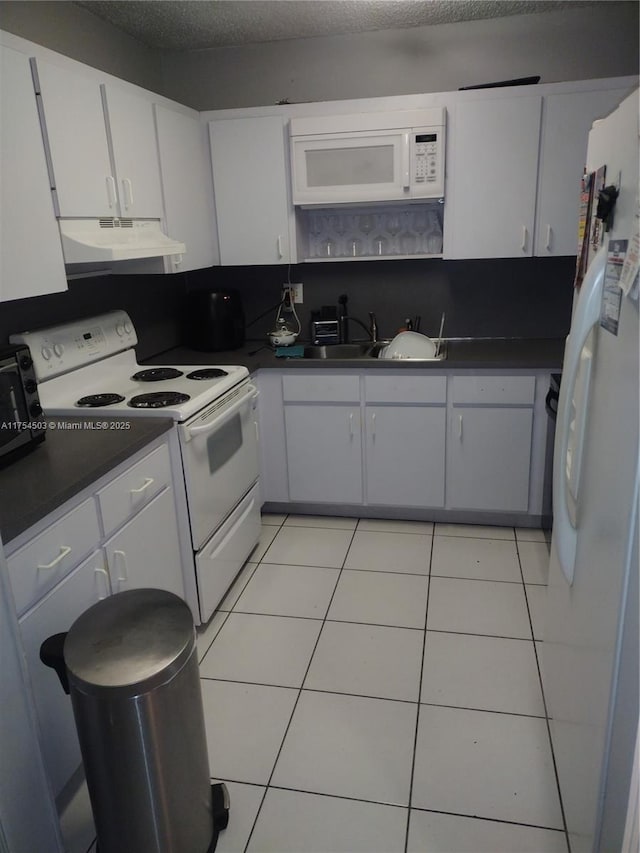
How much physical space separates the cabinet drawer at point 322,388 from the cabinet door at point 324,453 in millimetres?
44

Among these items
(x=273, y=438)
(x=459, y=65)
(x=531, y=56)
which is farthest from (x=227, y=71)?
(x=273, y=438)

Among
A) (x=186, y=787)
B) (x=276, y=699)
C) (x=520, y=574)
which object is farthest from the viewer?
(x=520, y=574)

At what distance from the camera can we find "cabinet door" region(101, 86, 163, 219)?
237 cm

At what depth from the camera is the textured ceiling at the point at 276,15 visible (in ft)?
9.05

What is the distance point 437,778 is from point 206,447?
136cm

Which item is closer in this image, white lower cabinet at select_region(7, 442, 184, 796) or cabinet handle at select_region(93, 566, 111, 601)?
white lower cabinet at select_region(7, 442, 184, 796)

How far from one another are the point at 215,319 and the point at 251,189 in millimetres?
696

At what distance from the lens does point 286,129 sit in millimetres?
3041

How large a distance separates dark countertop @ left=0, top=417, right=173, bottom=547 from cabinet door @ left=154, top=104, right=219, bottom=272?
1113 millimetres

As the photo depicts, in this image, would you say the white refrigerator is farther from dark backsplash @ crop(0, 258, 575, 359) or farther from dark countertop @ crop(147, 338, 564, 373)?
dark backsplash @ crop(0, 258, 575, 359)

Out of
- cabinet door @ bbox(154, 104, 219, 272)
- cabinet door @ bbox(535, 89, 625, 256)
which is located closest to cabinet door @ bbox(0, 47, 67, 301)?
cabinet door @ bbox(154, 104, 219, 272)

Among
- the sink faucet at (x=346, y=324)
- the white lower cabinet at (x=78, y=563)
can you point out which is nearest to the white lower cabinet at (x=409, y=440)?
the sink faucet at (x=346, y=324)

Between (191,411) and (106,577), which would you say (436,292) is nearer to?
(191,411)

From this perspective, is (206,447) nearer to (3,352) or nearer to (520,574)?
(3,352)
